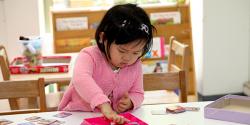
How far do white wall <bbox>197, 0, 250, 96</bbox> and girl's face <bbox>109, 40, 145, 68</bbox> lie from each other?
2415mm

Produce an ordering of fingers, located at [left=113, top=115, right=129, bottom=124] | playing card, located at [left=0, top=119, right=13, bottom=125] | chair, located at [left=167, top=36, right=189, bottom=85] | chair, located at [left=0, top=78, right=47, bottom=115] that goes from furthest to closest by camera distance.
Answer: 1. chair, located at [left=167, top=36, right=189, bottom=85]
2. chair, located at [left=0, top=78, right=47, bottom=115]
3. playing card, located at [left=0, top=119, right=13, bottom=125]
4. fingers, located at [left=113, top=115, right=129, bottom=124]

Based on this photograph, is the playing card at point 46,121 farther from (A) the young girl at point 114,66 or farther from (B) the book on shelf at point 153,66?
(B) the book on shelf at point 153,66

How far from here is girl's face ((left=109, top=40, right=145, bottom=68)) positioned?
1.22m

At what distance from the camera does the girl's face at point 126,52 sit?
122 centimetres

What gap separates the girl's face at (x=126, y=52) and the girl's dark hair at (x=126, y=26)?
0.02 meters

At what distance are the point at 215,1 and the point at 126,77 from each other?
2.38 meters

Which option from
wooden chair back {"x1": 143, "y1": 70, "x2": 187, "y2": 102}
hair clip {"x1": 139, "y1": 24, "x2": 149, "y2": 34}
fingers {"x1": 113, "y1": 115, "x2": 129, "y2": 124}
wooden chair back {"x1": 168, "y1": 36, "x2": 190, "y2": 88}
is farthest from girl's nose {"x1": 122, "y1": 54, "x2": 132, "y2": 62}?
wooden chair back {"x1": 168, "y1": 36, "x2": 190, "y2": 88}

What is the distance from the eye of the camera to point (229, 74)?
3.70 metres

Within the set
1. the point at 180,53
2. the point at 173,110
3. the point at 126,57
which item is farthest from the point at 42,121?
the point at 180,53

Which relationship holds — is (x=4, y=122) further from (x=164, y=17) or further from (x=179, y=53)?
(x=164, y=17)

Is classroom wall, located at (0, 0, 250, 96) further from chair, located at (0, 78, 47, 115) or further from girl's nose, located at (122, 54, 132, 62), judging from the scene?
girl's nose, located at (122, 54, 132, 62)

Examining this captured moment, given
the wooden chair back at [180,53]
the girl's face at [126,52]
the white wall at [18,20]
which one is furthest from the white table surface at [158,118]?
the white wall at [18,20]

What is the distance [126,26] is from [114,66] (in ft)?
0.76

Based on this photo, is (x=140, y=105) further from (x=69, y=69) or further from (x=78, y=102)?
(x=69, y=69)
